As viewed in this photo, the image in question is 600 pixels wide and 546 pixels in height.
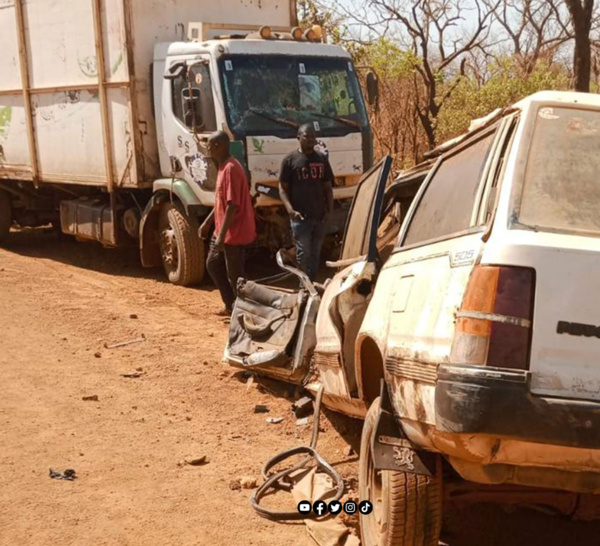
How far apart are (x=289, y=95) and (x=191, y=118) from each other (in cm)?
110

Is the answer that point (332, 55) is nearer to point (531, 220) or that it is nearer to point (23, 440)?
point (23, 440)

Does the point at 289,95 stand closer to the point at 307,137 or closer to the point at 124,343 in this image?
the point at 307,137

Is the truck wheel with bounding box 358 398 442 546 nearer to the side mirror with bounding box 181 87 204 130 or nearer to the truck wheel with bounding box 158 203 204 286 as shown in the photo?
the side mirror with bounding box 181 87 204 130

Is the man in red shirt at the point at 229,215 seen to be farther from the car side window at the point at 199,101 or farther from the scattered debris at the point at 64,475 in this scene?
the scattered debris at the point at 64,475

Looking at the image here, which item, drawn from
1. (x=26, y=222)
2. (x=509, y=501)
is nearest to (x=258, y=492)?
(x=509, y=501)

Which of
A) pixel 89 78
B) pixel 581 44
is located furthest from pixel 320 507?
pixel 581 44

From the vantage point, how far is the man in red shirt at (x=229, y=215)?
277 inches

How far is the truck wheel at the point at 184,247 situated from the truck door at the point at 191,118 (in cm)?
42

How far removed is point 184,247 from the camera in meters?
9.15

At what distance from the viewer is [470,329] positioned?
8.32 ft

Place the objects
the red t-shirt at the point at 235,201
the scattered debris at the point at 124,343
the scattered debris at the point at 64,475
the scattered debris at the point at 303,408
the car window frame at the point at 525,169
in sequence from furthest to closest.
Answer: the red t-shirt at the point at 235,201, the scattered debris at the point at 124,343, the scattered debris at the point at 303,408, the scattered debris at the point at 64,475, the car window frame at the point at 525,169

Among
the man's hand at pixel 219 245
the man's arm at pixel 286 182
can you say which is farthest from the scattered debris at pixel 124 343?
the man's arm at pixel 286 182

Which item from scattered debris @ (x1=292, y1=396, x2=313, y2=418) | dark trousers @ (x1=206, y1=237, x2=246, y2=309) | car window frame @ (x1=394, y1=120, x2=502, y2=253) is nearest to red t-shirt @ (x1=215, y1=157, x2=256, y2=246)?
dark trousers @ (x1=206, y1=237, x2=246, y2=309)

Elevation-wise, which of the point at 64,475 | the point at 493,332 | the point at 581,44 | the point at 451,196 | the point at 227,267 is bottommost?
the point at 64,475
